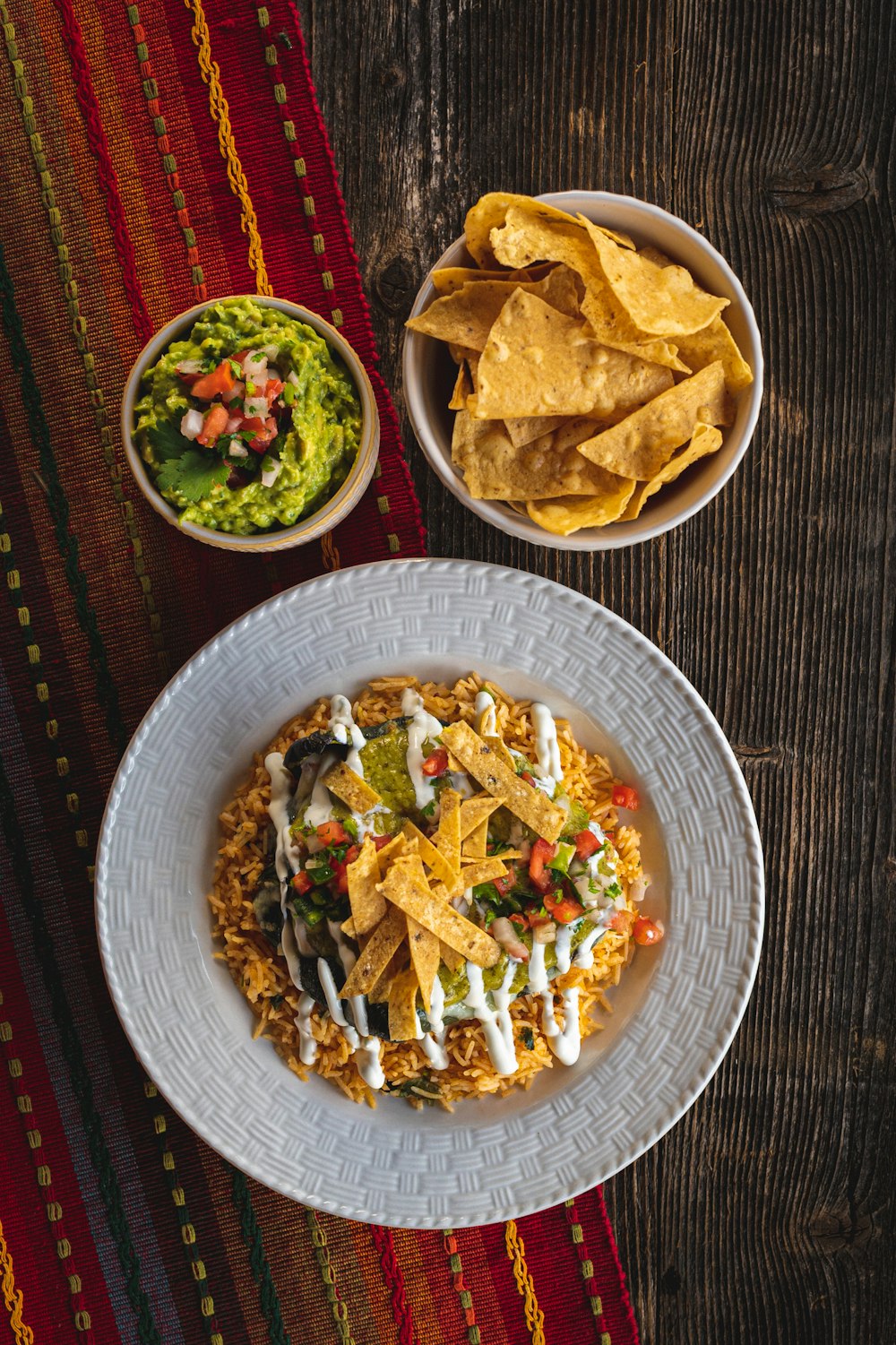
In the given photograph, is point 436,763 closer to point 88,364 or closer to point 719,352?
point 719,352

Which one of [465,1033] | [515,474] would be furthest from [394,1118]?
[515,474]

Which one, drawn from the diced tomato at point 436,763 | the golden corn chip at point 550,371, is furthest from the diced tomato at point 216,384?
the diced tomato at point 436,763

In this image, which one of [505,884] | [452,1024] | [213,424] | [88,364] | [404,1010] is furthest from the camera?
[88,364]

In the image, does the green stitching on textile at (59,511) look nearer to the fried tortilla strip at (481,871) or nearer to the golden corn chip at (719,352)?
the fried tortilla strip at (481,871)

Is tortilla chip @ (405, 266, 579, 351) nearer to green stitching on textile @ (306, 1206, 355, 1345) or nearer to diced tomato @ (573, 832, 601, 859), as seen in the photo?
diced tomato @ (573, 832, 601, 859)

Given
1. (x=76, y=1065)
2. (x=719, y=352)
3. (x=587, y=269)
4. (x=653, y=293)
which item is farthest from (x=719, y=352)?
A: (x=76, y=1065)
